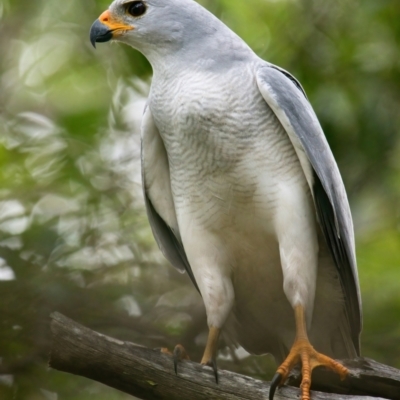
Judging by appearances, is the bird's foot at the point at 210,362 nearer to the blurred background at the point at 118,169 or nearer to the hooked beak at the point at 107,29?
the blurred background at the point at 118,169

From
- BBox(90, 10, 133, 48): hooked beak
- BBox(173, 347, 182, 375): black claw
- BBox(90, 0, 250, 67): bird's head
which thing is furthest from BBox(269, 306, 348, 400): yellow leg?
BBox(90, 10, 133, 48): hooked beak

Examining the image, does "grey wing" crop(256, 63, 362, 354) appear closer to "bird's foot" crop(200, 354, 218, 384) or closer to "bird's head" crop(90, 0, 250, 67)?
"bird's head" crop(90, 0, 250, 67)

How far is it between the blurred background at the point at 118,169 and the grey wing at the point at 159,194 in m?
0.44

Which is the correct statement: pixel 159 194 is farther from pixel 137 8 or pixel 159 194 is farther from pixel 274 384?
pixel 274 384

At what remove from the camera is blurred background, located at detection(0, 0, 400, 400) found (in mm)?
4668

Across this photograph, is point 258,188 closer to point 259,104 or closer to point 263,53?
point 259,104

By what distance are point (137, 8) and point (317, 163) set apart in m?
1.43

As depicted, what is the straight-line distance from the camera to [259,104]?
14.0 ft

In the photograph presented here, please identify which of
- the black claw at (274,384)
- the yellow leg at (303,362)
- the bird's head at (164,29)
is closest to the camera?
the black claw at (274,384)

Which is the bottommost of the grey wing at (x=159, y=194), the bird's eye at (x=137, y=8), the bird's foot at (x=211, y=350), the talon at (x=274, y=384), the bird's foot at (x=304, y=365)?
the bird's foot at (x=211, y=350)

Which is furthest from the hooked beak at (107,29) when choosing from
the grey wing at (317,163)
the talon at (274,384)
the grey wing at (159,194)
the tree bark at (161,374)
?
the talon at (274,384)

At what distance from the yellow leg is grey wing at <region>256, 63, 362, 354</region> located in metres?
0.41

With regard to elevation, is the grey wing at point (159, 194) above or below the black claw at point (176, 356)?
above

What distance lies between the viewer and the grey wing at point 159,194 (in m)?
4.55
